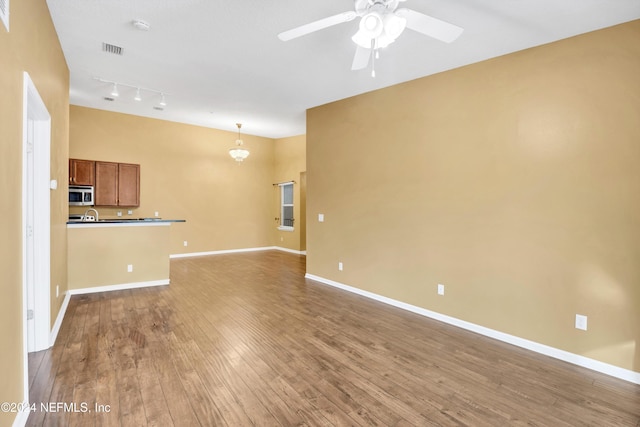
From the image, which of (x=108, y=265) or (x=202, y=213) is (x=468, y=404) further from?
(x=202, y=213)

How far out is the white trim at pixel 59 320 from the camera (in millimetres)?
2997

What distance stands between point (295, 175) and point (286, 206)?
1.01 meters

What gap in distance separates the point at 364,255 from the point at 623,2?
12.0 ft

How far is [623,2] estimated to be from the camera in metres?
2.41

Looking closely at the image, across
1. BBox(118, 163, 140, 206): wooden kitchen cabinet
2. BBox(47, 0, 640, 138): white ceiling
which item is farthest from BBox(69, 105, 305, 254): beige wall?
BBox(47, 0, 640, 138): white ceiling

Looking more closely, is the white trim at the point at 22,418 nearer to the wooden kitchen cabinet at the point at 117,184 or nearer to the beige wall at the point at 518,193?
the beige wall at the point at 518,193

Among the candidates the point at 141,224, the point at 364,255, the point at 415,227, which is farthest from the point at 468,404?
the point at 141,224

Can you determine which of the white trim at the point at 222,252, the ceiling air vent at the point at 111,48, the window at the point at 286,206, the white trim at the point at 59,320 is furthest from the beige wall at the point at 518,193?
the white trim at the point at 222,252

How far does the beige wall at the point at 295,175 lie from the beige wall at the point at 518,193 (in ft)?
12.3

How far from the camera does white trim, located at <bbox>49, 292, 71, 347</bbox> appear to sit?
9.83 feet

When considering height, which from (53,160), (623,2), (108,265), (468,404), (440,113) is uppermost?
(623,2)

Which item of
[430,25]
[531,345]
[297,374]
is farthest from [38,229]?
[531,345]

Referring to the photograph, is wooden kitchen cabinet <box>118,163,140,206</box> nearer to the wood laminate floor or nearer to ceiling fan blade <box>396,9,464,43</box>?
the wood laminate floor

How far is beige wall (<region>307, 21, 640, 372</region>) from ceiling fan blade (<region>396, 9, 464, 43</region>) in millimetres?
1620
